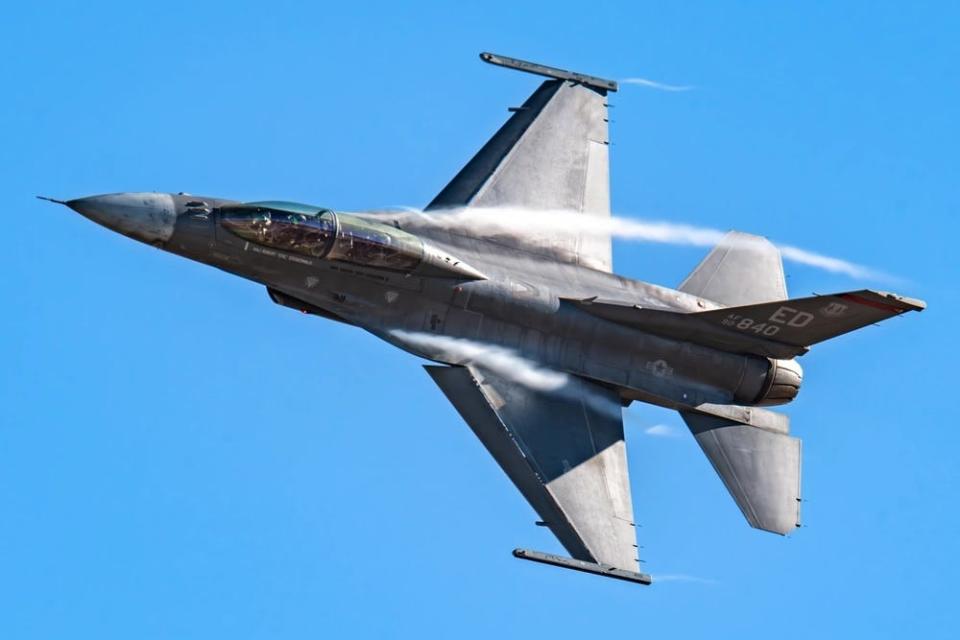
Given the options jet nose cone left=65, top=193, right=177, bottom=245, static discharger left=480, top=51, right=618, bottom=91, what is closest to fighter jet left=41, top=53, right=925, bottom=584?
jet nose cone left=65, top=193, right=177, bottom=245

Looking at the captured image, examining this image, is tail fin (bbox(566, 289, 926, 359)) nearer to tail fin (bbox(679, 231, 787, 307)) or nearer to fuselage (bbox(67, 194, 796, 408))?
fuselage (bbox(67, 194, 796, 408))

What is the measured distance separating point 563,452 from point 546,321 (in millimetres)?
1947

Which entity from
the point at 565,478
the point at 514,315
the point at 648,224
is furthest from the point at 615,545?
the point at 648,224

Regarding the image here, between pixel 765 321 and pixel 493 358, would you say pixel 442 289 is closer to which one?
pixel 493 358

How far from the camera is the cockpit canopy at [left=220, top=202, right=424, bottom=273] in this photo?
27.0 meters

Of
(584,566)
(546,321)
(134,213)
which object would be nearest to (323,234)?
(134,213)

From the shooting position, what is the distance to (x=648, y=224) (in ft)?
102

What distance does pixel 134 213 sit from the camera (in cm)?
2659

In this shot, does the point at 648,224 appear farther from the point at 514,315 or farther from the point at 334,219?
the point at 334,219

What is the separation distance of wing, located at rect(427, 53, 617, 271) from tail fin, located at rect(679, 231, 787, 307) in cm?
158

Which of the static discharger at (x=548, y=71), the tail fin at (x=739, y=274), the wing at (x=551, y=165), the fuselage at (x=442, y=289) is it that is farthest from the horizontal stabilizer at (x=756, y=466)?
the static discharger at (x=548, y=71)

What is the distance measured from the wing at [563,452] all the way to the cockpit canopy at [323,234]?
71.8 inches

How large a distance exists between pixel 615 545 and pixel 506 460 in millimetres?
1988

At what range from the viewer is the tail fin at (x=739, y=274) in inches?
1190
